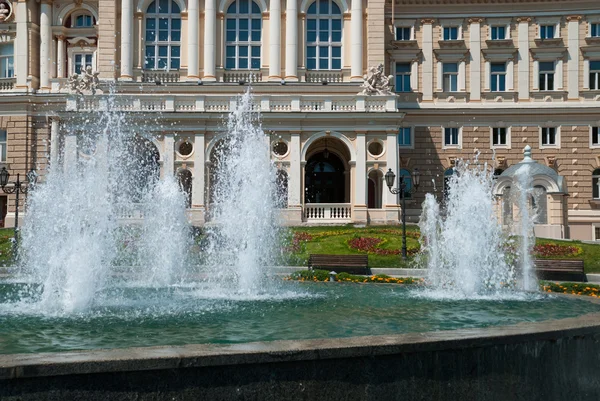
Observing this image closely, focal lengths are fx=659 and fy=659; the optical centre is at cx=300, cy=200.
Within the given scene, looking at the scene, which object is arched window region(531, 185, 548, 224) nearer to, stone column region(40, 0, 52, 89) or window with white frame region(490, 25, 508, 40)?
window with white frame region(490, 25, 508, 40)

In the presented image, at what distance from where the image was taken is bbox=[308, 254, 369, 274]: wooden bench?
21.6 m

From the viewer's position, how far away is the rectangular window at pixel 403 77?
143 feet

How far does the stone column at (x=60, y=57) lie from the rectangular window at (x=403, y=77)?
21452mm

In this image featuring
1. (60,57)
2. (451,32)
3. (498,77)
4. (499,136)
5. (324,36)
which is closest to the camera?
(324,36)

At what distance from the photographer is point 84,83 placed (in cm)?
3681

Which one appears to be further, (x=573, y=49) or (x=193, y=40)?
(x=573, y=49)

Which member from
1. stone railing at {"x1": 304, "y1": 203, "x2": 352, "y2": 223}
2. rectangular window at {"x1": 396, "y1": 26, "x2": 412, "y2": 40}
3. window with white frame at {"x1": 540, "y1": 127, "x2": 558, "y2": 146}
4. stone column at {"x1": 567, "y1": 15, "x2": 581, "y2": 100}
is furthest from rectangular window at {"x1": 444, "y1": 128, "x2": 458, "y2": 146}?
stone railing at {"x1": 304, "y1": 203, "x2": 352, "y2": 223}

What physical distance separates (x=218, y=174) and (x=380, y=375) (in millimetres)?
29379

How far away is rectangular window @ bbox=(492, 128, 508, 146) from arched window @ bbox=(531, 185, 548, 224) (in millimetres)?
10652

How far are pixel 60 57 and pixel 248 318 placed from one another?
35.0 metres

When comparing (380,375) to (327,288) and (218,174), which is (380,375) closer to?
(327,288)

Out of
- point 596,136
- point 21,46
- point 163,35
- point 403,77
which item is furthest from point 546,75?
point 21,46

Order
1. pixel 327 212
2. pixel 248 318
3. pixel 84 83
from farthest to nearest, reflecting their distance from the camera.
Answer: pixel 84 83 → pixel 327 212 → pixel 248 318

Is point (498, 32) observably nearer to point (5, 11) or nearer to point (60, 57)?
point (60, 57)
